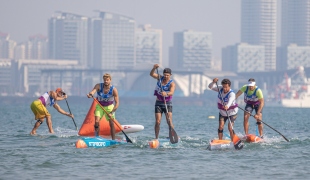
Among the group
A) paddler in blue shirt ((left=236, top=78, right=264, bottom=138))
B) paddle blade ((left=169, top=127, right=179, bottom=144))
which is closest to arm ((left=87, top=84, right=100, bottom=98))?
paddle blade ((left=169, top=127, right=179, bottom=144))

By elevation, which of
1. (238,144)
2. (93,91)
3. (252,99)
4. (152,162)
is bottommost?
(152,162)

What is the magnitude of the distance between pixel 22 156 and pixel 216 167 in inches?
188

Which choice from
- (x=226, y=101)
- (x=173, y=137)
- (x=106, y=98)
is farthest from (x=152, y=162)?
(x=226, y=101)

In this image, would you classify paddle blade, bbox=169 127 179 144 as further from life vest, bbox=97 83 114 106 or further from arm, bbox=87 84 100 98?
arm, bbox=87 84 100 98

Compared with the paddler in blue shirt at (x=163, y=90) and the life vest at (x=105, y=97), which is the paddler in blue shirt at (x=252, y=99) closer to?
the paddler in blue shirt at (x=163, y=90)

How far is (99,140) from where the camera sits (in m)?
23.0

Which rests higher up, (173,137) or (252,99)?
(252,99)

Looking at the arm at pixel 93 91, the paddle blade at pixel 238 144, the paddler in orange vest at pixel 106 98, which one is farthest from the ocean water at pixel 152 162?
the arm at pixel 93 91

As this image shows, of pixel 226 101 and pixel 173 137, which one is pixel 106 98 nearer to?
pixel 173 137

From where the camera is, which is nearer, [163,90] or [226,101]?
[163,90]

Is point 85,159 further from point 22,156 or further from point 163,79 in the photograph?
point 163,79

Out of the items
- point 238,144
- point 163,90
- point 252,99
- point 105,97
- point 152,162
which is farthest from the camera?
point 252,99

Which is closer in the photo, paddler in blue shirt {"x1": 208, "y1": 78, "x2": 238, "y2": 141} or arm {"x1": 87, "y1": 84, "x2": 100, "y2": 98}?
arm {"x1": 87, "y1": 84, "x2": 100, "y2": 98}

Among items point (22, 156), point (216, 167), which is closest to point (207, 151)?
point (216, 167)
